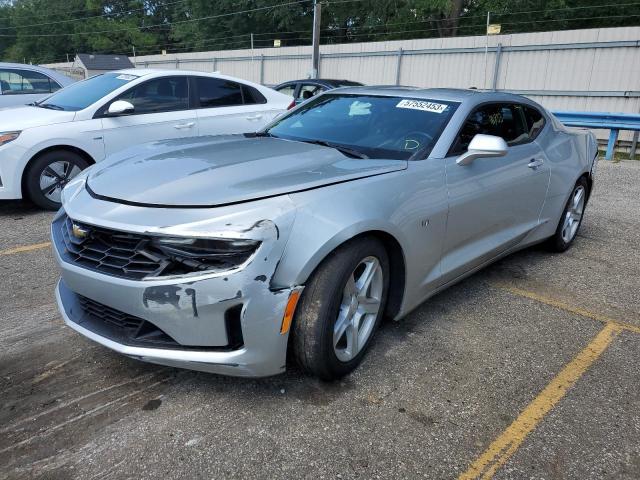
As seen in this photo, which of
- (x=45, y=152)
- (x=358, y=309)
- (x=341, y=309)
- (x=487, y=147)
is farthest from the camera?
(x=45, y=152)

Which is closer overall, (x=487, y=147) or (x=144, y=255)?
(x=144, y=255)

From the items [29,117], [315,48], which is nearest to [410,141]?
[29,117]

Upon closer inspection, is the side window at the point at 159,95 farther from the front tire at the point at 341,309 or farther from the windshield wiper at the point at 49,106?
the front tire at the point at 341,309

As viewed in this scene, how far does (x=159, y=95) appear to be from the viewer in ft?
20.6

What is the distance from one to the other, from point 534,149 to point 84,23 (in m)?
67.5

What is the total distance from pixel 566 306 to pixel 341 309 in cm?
206

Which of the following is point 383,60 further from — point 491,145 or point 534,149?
point 491,145

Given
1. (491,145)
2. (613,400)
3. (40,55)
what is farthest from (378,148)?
(40,55)

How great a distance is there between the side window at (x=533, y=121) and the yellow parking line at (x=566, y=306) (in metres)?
1.25

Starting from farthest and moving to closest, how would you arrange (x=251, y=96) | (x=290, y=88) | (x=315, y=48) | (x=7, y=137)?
(x=315, y=48) < (x=290, y=88) < (x=251, y=96) < (x=7, y=137)

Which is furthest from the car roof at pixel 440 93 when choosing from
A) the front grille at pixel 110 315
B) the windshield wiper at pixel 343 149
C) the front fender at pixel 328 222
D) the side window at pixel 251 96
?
the side window at pixel 251 96

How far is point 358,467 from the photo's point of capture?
2107 mm

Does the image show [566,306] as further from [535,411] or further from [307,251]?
[307,251]

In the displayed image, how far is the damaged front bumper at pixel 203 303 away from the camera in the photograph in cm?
214
